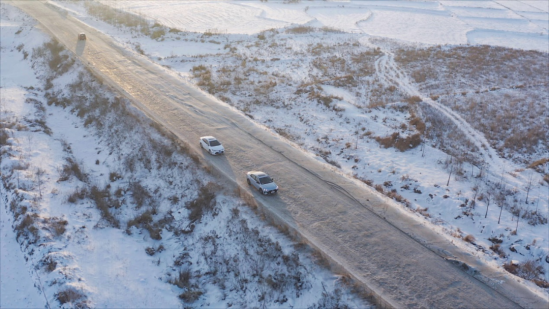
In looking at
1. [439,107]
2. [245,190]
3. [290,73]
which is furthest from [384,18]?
Result: [245,190]

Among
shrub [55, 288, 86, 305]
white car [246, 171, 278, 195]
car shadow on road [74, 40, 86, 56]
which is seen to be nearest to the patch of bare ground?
car shadow on road [74, 40, 86, 56]

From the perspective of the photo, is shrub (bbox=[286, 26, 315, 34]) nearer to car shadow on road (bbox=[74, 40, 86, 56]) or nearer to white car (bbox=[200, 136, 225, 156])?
car shadow on road (bbox=[74, 40, 86, 56])

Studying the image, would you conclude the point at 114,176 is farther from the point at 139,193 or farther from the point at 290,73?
the point at 290,73

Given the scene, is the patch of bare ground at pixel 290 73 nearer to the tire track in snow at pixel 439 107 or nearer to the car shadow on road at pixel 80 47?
the tire track in snow at pixel 439 107

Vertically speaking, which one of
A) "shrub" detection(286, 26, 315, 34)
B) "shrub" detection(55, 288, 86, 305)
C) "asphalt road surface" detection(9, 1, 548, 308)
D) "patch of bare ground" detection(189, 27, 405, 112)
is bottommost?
"shrub" detection(55, 288, 86, 305)

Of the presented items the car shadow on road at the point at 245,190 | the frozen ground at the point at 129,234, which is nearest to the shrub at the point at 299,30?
the frozen ground at the point at 129,234

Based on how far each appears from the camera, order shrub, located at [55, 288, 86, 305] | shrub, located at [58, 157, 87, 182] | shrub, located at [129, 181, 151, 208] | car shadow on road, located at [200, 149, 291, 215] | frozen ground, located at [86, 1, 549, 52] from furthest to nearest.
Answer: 1. frozen ground, located at [86, 1, 549, 52]
2. shrub, located at [58, 157, 87, 182]
3. shrub, located at [129, 181, 151, 208]
4. car shadow on road, located at [200, 149, 291, 215]
5. shrub, located at [55, 288, 86, 305]
